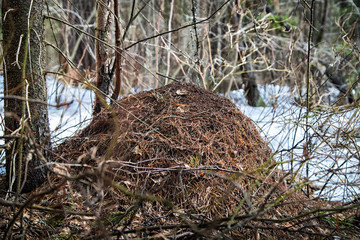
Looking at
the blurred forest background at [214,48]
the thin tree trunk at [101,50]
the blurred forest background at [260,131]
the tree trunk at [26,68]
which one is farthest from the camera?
the blurred forest background at [214,48]

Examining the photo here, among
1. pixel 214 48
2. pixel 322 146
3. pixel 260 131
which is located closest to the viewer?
pixel 322 146

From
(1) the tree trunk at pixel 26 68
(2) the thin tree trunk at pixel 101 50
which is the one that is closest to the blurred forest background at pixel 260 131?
(2) the thin tree trunk at pixel 101 50

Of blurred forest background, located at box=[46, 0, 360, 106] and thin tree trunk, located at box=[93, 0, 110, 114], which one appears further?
blurred forest background, located at box=[46, 0, 360, 106]

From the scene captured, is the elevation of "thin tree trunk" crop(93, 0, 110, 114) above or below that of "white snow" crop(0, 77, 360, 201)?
above

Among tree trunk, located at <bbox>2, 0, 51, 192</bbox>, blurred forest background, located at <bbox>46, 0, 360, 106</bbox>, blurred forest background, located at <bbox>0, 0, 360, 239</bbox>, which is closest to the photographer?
blurred forest background, located at <bbox>0, 0, 360, 239</bbox>

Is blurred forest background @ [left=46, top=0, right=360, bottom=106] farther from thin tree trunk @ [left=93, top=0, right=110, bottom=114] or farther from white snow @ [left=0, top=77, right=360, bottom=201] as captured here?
white snow @ [left=0, top=77, right=360, bottom=201]

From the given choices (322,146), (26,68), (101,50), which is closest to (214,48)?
(101,50)

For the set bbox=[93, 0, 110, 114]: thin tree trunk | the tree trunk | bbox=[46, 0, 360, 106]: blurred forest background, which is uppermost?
bbox=[46, 0, 360, 106]: blurred forest background

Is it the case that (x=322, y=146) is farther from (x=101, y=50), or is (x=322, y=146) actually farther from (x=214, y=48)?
(x=214, y=48)

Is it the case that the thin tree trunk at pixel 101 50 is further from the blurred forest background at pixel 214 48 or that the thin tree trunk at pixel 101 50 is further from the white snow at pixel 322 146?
the white snow at pixel 322 146

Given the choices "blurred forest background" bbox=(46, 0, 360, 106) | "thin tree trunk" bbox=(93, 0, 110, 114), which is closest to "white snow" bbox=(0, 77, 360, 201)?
"thin tree trunk" bbox=(93, 0, 110, 114)

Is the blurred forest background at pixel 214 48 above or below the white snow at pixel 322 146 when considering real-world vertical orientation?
above

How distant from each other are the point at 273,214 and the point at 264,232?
0.77ft

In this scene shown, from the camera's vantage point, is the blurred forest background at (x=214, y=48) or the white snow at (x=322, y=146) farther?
the blurred forest background at (x=214, y=48)
